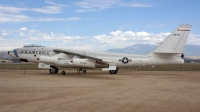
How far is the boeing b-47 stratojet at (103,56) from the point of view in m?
23.3

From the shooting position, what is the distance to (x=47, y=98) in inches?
390

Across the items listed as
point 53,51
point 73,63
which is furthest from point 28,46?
point 73,63

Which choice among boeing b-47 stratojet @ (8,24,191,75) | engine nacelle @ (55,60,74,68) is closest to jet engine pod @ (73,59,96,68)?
boeing b-47 stratojet @ (8,24,191,75)

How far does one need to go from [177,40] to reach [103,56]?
8.15 metres

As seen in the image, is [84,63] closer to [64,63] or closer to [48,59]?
[64,63]

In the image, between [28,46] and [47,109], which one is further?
[28,46]

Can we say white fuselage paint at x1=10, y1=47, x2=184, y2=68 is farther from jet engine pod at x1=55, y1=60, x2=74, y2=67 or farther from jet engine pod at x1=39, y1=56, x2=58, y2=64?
jet engine pod at x1=39, y1=56, x2=58, y2=64

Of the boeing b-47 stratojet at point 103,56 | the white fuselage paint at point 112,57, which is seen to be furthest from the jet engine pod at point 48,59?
the white fuselage paint at point 112,57

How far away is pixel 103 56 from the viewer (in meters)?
26.5

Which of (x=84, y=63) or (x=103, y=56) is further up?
(x=103, y=56)

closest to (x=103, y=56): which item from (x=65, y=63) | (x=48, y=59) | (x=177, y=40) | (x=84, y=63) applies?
(x=84, y=63)

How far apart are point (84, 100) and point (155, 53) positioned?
16.7m

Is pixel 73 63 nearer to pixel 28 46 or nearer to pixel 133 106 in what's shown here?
pixel 28 46

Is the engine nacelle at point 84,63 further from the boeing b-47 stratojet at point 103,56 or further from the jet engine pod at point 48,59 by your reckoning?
the jet engine pod at point 48,59
